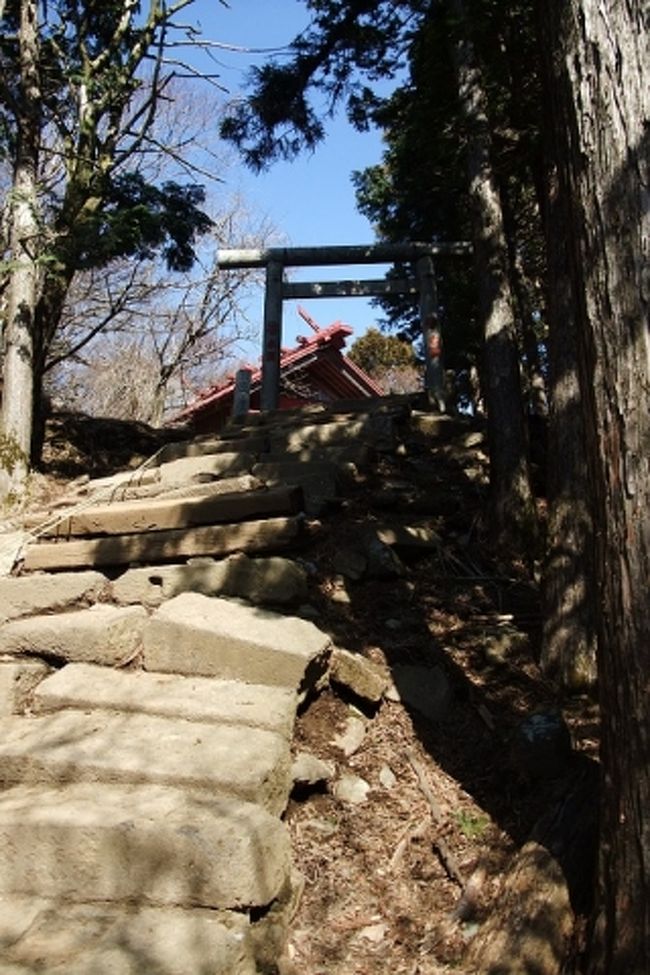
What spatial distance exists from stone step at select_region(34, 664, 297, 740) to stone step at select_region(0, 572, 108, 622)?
2.40 feet

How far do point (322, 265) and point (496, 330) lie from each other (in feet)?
14.8

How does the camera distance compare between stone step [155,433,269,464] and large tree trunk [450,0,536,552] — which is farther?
stone step [155,433,269,464]

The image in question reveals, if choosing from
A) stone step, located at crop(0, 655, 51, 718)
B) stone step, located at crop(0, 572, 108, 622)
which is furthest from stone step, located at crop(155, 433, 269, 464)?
stone step, located at crop(0, 655, 51, 718)

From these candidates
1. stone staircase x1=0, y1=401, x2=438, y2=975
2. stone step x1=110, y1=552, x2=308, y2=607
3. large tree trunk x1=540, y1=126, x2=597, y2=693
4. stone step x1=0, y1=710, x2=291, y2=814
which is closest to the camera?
stone staircase x1=0, y1=401, x2=438, y2=975

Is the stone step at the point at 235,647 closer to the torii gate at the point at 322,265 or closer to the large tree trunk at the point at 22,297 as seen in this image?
the large tree trunk at the point at 22,297

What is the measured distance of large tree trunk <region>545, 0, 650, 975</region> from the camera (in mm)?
2398

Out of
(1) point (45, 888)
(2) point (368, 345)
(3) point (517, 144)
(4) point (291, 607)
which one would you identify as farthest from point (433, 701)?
(2) point (368, 345)

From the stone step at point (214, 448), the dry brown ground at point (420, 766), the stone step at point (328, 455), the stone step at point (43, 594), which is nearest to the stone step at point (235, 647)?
the dry brown ground at point (420, 766)

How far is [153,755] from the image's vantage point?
314 centimetres

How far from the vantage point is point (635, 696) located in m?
2.43

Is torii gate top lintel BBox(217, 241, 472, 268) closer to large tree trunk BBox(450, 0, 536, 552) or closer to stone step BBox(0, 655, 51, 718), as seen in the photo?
large tree trunk BBox(450, 0, 536, 552)

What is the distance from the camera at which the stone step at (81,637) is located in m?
3.91

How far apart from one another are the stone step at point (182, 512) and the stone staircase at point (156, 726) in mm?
10

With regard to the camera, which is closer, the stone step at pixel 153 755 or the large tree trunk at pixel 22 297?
the stone step at pixel 153 755
